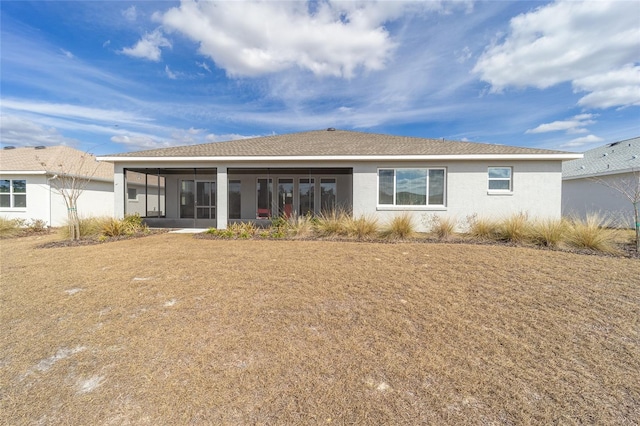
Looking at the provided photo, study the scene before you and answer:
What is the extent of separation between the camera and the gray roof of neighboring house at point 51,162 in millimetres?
15887

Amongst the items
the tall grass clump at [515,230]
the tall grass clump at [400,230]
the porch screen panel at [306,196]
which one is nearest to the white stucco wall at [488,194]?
the tall grass clump at [400,230]

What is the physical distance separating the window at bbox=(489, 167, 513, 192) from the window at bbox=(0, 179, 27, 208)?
76.2ft

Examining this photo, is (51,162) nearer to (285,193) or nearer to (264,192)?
(264,192)

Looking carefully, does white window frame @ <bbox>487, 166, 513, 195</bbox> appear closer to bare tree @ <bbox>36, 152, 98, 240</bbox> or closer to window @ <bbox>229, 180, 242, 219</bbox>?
window @ <bbox>229, 180, 242, 219</bbox>

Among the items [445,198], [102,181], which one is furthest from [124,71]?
[445,198]

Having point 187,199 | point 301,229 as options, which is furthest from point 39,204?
point 301,229

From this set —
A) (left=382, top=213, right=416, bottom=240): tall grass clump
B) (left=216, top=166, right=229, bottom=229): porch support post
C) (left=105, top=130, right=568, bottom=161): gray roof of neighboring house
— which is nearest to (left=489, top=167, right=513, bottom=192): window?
(left=105, top=130, right=568, bottom=161): gray roof of neighboring house

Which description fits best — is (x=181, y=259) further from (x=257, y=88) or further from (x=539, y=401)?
(x=257, y=88)

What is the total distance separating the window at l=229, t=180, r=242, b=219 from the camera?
55.2 feet

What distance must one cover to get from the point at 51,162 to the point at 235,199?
11.3 meters

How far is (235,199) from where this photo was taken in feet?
55.5

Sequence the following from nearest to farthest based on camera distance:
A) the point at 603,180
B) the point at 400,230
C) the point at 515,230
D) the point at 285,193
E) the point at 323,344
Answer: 1. the point at 323,344
2. the point at 515,230
3. the point at 400,230
4. the point at 603,180
5. the point at 285,193

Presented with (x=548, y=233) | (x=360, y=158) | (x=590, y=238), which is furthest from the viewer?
(x=360, y=158)

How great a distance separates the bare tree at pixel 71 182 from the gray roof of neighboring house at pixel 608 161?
23.7 metres
